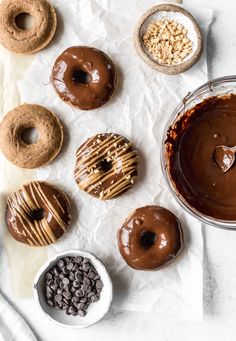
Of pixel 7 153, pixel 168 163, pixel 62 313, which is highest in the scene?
pixel 7 153

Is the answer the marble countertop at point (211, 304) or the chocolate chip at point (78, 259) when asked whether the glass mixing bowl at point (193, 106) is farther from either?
the chocolate chip at point (78, 259)

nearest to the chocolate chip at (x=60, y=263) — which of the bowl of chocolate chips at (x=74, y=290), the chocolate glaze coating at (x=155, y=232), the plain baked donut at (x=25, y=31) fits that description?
the bowl of chocolate chips at (x=74, y=290)

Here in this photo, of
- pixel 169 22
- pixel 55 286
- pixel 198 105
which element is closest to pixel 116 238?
pixel 55 286

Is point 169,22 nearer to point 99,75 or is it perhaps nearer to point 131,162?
point 99,75

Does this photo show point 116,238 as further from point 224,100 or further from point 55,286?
point 224,100

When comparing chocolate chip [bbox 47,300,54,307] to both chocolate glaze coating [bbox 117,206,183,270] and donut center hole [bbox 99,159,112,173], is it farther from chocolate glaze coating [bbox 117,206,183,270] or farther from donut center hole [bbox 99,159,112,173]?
donut center hole [bbox 99,159,112,173]

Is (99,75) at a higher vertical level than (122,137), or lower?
higher

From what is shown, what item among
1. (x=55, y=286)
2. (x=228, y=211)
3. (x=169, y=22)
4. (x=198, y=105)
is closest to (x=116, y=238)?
(x=55, y=286)
